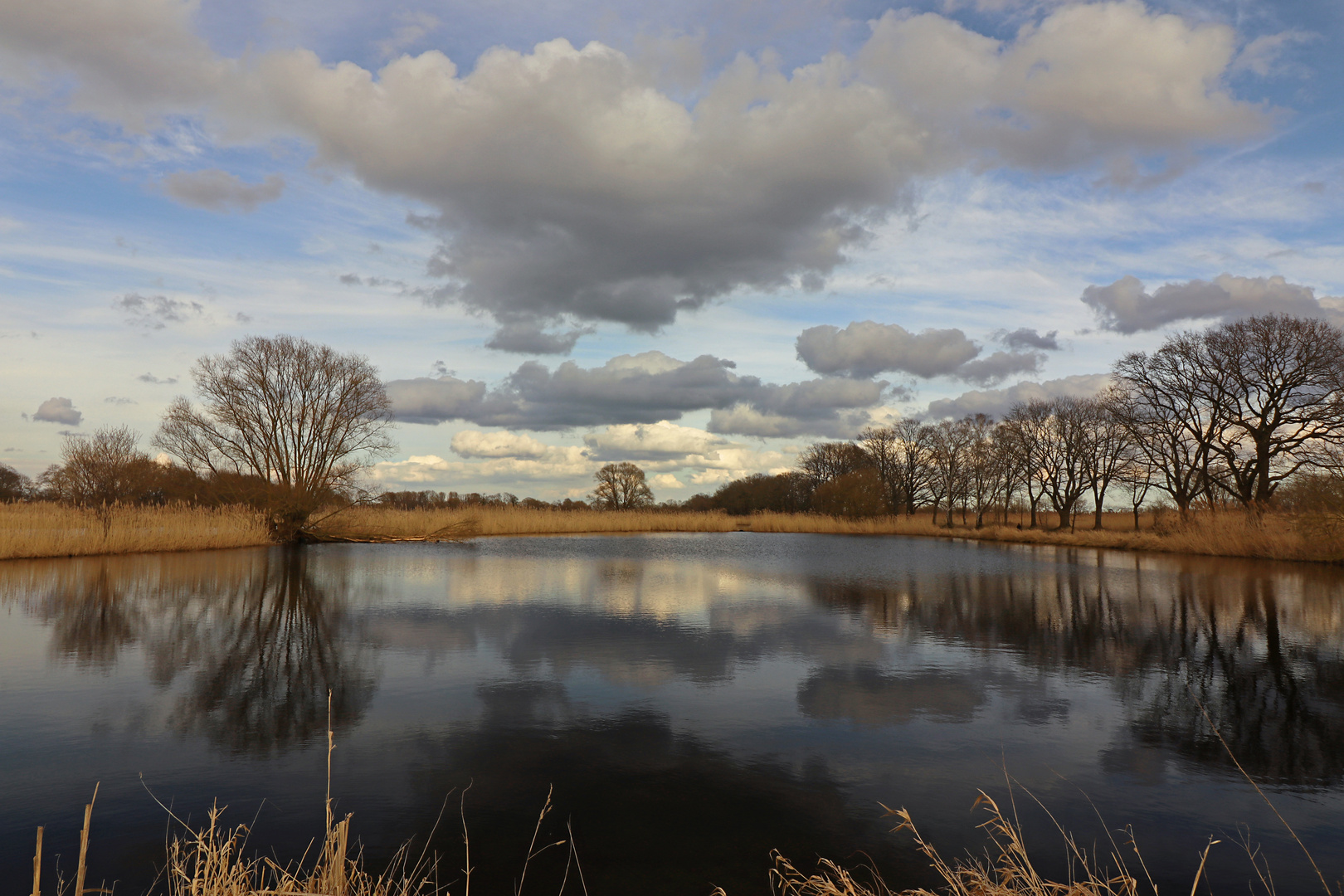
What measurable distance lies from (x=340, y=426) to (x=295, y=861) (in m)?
31.1

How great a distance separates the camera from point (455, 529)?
31.6m

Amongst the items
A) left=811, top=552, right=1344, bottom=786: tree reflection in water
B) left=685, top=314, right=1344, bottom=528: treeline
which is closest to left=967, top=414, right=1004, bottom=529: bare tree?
left=685, top=314, right=1344, bottom=528: treeline

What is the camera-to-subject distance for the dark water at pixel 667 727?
3.95 metres

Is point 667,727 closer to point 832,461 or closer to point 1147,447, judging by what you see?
point 1147,447

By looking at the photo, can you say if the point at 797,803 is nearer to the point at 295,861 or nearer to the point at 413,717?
the point at 295,861

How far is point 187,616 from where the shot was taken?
10508 mm

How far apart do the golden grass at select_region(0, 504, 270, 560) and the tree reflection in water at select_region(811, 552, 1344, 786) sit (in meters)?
19.3

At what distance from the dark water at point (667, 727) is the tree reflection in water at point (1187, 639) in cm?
5

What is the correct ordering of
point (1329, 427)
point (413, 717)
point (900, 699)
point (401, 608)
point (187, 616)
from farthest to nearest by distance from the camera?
point (1329, 427) → point (401, 608) → point (187, 616) → point (900, 699) → point (413, 717)

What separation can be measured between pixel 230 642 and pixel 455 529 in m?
23.1

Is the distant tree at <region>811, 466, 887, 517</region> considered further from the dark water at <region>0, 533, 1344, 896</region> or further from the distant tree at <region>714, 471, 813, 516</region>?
the dark water at <region>0, 533, 1344, 896</region>

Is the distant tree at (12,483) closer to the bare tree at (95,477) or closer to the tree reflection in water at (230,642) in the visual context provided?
the bare tree at (95,477)

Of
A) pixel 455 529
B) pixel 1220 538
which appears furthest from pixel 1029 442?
pixel 455 529

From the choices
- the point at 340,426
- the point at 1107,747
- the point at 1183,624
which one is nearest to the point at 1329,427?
the point at 1183,624
